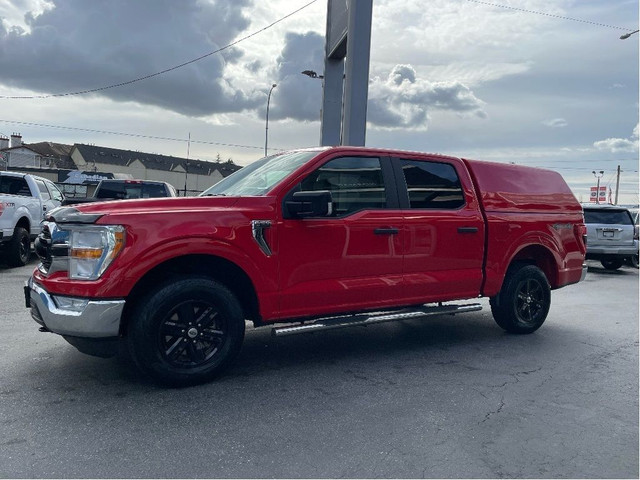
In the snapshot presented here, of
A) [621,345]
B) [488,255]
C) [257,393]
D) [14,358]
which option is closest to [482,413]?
[257,393]

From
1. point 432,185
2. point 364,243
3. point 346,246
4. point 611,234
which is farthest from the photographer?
point 611,234

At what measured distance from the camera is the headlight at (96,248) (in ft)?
12.4

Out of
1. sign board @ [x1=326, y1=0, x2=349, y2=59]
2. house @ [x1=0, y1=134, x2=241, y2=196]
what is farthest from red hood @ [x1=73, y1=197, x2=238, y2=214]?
house @ [x1=0, y1=134, x2=241, y2=196]

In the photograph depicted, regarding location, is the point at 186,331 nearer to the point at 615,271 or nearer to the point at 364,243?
the point at 364,243

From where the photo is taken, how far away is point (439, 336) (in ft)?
19.7

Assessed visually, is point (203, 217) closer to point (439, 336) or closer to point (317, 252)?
point (317, 252)

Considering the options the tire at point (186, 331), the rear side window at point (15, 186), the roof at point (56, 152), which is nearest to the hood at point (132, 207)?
the tire at point (186, 331)

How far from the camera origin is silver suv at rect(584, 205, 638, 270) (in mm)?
13656

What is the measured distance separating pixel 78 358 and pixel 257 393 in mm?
1734

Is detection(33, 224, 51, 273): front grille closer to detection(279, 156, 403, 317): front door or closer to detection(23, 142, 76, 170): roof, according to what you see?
detection(279, 156, 403, 317): front door

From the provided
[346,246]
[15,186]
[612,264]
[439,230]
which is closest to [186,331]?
[346,246]

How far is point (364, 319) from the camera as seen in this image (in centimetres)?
479

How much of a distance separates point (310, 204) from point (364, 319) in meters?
1.21

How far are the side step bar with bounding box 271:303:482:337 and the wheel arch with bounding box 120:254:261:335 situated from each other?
30cm
